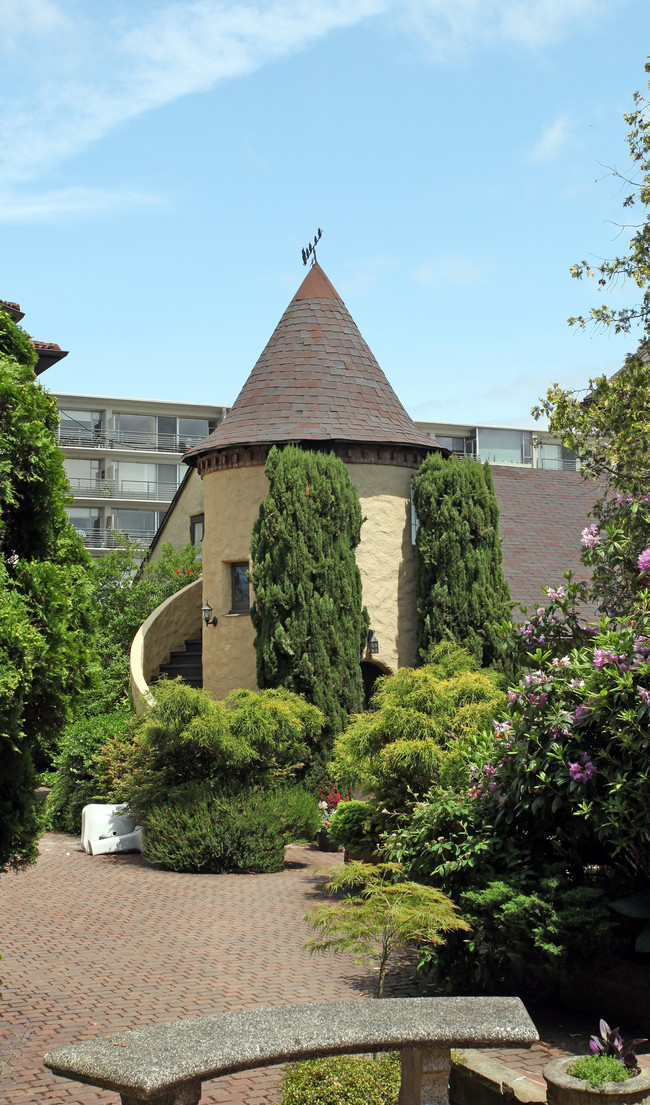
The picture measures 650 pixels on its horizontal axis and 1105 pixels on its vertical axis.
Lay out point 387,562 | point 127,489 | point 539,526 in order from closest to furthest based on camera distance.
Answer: point 387,562
point 539,526
point 127,489

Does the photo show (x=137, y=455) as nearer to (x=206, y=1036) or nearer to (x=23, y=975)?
(x=23, y=975)

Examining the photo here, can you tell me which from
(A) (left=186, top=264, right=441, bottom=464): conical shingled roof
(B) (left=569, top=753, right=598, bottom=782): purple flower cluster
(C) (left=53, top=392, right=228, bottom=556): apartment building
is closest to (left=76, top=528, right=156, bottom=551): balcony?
(C) (left=53, top=392, right=228, bottom=556): apartment building

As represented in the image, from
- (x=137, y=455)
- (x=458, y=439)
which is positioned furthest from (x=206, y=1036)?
(x=458, y=439)

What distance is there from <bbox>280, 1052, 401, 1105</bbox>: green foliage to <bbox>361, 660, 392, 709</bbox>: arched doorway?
1180 cm

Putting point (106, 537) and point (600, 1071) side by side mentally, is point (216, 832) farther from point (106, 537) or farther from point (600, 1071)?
point (106, 537)

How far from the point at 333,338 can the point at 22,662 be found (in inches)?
572

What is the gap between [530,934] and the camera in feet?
23.4

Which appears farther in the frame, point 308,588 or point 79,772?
point 308,588

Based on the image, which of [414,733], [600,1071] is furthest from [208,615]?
[600,1071]

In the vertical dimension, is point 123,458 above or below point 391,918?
above

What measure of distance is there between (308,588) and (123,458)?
39484 millimetres

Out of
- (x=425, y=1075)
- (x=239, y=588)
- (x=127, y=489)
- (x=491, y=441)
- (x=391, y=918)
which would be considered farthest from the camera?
(x=491, y=441)

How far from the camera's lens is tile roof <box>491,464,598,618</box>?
19.8 metres

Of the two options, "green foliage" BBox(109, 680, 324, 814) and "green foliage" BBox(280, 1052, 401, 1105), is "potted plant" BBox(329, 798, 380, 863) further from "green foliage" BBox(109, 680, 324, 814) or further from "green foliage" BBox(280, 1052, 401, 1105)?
"green foliage" BBox(280, 1052, 401, 1105)
